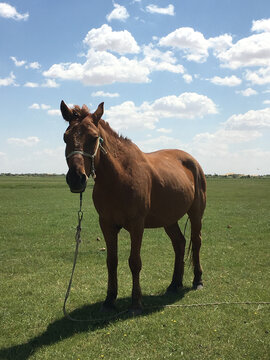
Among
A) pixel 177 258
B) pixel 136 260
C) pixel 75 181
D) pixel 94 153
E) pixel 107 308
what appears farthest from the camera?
pixel 177 258

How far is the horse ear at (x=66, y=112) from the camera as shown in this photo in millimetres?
4558

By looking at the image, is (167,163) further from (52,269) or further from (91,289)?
(52,269)

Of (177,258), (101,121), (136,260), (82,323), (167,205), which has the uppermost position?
(101,121)

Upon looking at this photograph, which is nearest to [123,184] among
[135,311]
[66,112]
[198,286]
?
[66,112]

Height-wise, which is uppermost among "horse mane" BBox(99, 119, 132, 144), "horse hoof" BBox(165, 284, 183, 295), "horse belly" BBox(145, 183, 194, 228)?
"horse mane" BBox(99, 119, 132, 144)

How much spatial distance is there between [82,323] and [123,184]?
226cm

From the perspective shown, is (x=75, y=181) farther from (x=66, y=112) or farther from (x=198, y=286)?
(x=198, y=286)

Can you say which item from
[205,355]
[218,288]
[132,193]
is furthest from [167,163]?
[205,355]

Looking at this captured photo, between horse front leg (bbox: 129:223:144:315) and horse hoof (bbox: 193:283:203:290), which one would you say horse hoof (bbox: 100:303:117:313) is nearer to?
horse front leg (bbox: 129:223:144:315)

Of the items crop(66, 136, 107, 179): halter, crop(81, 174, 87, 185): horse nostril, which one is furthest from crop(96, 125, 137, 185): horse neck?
crop(81, 174, 87, 185): horse nostril

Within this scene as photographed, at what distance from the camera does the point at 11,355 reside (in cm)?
412

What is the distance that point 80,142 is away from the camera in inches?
169

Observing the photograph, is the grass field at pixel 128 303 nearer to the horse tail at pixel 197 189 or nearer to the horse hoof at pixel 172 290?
the horse hoof at pixel 172 290

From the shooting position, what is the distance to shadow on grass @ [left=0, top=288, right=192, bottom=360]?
4.23m
